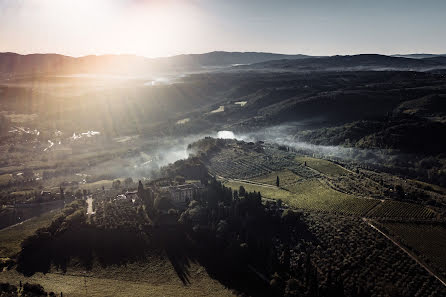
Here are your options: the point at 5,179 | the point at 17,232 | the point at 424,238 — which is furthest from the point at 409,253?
the point at 5,179

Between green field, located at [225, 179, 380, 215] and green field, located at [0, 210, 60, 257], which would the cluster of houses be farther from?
green field, located at [0, 210, 60, 257]

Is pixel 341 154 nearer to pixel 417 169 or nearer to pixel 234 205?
pixel 417 169

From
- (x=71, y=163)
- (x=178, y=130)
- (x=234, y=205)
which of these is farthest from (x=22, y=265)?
(x=178, y=130)

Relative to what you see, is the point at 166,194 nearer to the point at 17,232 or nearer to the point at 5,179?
the point at 17,232

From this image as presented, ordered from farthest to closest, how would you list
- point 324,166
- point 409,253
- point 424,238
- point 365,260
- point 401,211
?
point 324,166, point 401,211, point 424,238, point 409,253, point 365,260

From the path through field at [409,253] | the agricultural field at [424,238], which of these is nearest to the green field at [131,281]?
the path through field at [409,253]

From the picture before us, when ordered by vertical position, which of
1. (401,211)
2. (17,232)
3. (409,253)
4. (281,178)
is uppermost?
(401,211)

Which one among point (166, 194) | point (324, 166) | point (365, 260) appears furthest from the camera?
point (324, 166)

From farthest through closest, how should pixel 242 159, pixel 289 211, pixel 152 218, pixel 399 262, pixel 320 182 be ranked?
pixel 242 159 → pixel 320 182 → pixel 152 218 → pixel 289 211 → pixel 399 262
